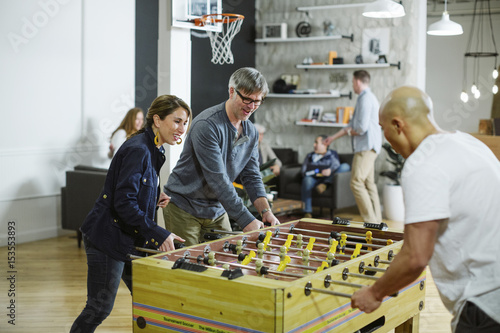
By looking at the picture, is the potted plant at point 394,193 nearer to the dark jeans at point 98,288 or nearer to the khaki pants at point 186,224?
the khaki pants at point 186,224

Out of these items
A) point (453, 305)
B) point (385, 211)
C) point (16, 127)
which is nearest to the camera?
point (453, 305)

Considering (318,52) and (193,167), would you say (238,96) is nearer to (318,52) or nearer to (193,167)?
(193,167)

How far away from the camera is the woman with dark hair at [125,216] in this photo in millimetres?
2775

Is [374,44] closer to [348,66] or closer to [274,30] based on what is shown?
[348,66]

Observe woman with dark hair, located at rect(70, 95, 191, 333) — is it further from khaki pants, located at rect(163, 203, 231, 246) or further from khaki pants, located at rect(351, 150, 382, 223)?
khaki pants, located at rect(351, 150, 382, 223)

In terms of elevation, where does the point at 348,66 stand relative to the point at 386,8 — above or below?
below

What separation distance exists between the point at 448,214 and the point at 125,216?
1.47 meters

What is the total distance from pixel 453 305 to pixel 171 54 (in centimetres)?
313

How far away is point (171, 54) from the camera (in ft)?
15.1

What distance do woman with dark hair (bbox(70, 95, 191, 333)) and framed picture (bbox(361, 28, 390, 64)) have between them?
611 cm

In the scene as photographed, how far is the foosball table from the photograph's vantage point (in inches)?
84.4

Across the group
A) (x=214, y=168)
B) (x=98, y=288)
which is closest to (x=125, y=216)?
(x=98, y=288)

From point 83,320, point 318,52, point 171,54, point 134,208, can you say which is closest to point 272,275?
point 134,208

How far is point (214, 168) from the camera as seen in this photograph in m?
3.18
